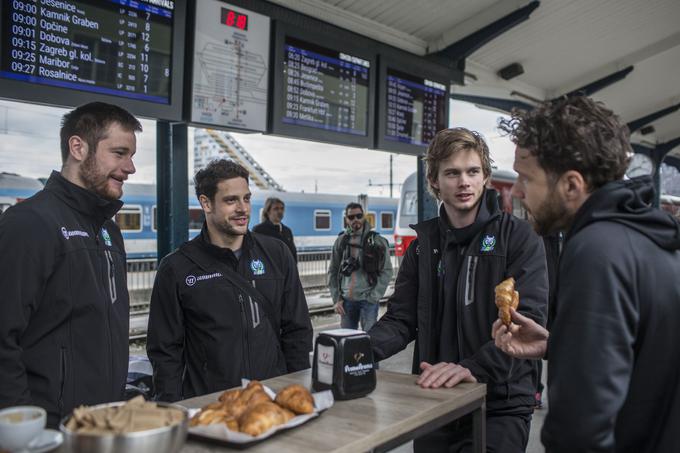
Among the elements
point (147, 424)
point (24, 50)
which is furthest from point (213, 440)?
point (24, 50)

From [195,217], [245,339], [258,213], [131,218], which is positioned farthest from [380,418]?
[195,217]

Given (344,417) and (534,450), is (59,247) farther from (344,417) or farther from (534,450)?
(534,450)

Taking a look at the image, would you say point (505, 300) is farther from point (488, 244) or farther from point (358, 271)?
point (358, 271)

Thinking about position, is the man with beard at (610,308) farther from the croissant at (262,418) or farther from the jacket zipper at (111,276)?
the jacket zipper at (111,276)

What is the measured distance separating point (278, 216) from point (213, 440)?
18.0 ft

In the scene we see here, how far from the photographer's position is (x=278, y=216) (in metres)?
6.74

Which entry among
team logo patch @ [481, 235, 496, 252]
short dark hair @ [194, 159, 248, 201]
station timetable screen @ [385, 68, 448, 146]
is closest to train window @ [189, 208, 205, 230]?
station timetable screen @ [385, 68, 448, 146]

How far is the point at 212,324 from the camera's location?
2521 mm

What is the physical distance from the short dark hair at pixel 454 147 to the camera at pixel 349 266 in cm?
360

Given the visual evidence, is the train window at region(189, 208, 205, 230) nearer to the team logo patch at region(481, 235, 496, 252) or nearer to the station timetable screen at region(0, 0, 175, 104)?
the station timetable screen at region(0, 0, 175, 104)

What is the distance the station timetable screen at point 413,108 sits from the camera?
5.20 metres

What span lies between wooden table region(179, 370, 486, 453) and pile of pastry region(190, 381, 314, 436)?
4cm

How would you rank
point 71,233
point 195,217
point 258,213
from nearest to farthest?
point 71,233
point 258,213
point 195,217

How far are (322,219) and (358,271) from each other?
12018 mm
